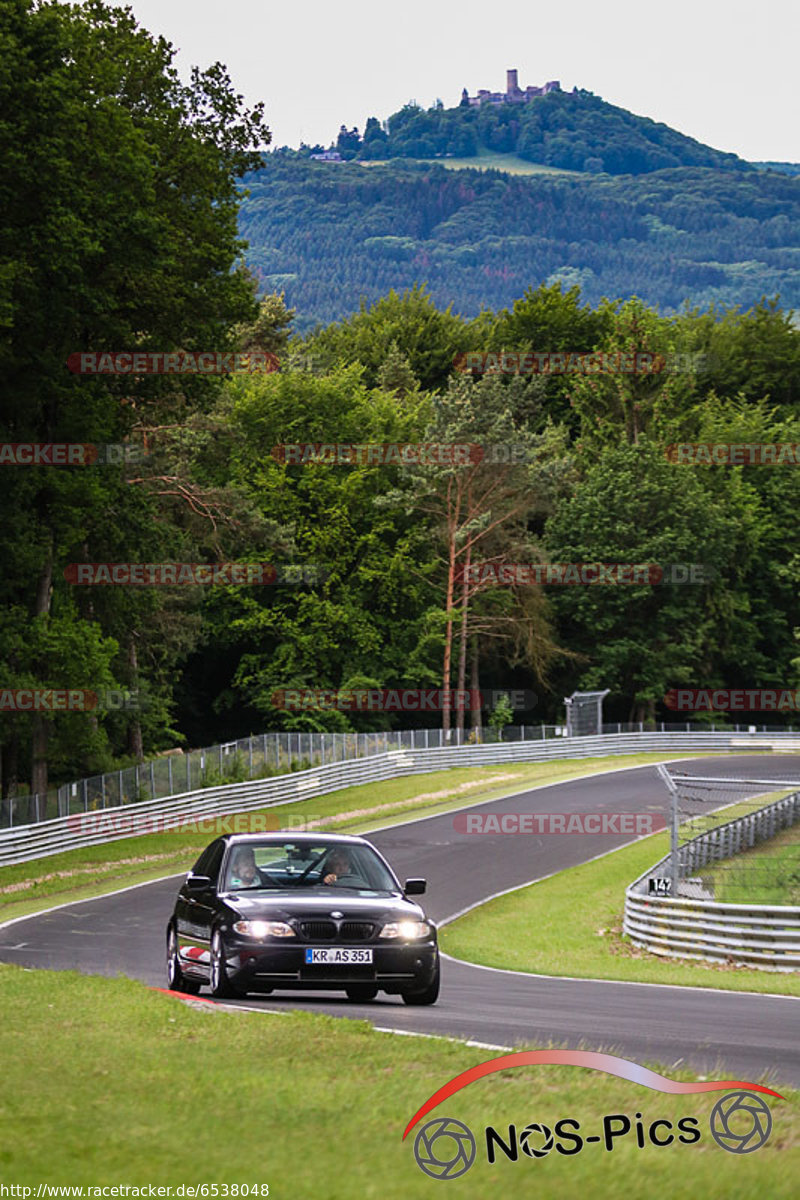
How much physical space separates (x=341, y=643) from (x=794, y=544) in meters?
28.4

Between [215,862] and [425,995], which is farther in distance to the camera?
[215,862]

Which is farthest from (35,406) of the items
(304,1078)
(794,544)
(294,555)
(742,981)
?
(794,544)

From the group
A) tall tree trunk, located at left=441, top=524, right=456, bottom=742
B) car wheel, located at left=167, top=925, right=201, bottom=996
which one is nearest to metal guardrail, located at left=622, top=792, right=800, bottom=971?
car wheel, located at left=167, top=925, right=201, bottom=996

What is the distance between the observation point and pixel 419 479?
7250 cm

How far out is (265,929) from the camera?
1305cm

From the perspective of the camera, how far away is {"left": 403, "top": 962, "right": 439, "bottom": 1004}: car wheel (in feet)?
44.5

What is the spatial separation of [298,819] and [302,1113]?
119ft

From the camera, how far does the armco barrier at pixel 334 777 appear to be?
36.9 meters

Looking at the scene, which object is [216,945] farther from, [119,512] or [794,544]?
[794,544]

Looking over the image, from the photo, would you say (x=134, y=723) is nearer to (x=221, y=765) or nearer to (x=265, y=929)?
(x=221, y=765)

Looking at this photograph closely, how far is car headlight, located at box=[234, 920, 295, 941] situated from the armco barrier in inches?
918

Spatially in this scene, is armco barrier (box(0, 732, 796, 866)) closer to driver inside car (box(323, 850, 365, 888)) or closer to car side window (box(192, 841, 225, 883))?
car side window (box(192, 841, 225, 883))

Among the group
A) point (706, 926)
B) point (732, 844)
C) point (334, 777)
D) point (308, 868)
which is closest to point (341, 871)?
point (308, 868)

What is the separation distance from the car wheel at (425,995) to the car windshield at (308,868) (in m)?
0.94
